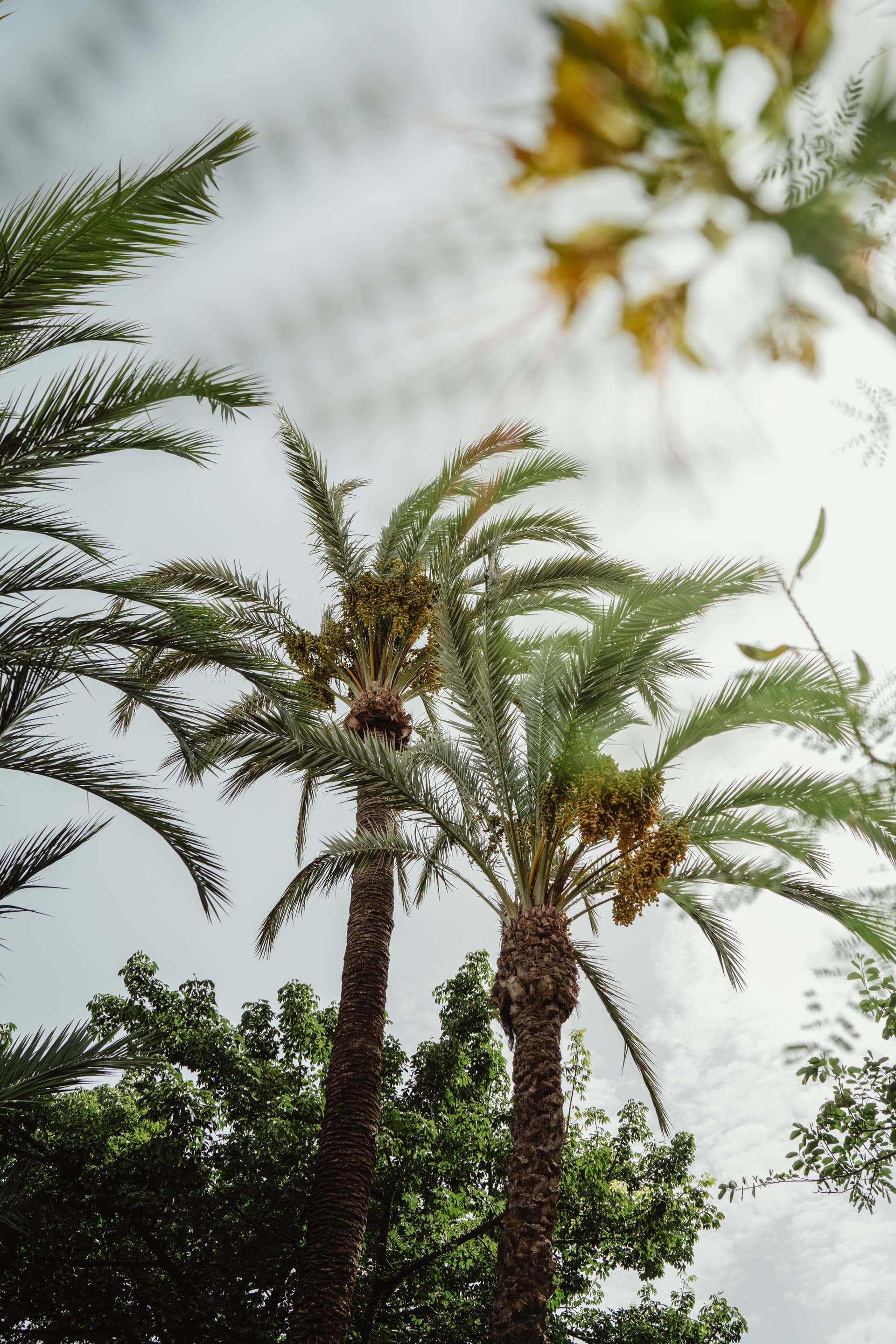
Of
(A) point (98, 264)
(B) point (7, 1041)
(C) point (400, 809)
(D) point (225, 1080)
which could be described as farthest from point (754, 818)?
(B) point (7, 1041)

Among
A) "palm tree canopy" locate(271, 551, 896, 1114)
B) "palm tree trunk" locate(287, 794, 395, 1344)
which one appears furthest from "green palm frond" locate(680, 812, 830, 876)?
"palm tree trunk" locate(287, 794, 395, 1344)

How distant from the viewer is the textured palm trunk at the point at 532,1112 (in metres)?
5.94

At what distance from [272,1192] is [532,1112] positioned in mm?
3254

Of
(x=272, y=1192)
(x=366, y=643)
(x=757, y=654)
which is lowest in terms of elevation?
(x=757, y=654)

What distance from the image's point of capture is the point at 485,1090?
38.8 ft

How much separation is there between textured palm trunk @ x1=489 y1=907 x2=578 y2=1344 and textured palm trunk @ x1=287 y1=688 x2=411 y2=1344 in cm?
134

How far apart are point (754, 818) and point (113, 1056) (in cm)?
462

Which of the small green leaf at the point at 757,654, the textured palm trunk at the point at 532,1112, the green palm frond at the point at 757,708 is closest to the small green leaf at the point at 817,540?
the small green leaf at the point at 757,654

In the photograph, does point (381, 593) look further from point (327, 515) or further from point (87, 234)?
point (87, 234)

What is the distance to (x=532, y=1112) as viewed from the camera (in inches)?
261

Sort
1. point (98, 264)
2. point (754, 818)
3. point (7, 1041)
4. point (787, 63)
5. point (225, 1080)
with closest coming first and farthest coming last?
point (787, 63), point (98, 264), point (754, 818), point (225, 1080), point (7, 1041)

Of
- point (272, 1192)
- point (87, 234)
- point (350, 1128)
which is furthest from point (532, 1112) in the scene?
point (87, 234)

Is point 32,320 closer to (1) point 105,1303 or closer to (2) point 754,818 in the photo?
(2) point 754,818

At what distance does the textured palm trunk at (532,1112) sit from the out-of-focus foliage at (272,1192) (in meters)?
2.53
